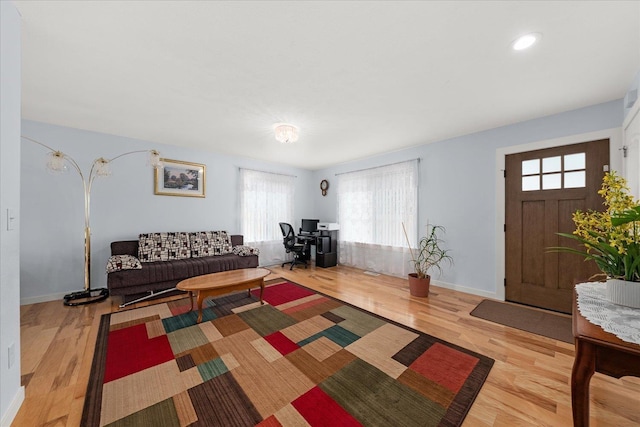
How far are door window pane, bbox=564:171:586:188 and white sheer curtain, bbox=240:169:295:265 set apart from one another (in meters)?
4.84

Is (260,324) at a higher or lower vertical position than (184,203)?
lower

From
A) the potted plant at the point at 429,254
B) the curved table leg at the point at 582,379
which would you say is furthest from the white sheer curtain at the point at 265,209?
the curved table leg at the point at 582,379

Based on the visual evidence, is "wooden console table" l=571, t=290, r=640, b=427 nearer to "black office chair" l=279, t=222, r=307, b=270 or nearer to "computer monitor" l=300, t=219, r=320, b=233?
"black office chair" l=279, t=222, r=307, b=270

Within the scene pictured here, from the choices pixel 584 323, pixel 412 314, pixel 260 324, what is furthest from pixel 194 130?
pixel 584 323

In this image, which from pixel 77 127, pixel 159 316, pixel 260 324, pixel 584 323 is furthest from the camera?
pixel 77 127

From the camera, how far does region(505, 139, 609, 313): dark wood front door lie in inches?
106

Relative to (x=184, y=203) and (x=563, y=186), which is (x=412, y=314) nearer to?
(x=563, y=186)

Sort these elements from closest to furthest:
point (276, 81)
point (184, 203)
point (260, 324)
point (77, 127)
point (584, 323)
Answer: point (584, 323), point (276, 81), point (260, 324), point (77, 127), point (184, 203)

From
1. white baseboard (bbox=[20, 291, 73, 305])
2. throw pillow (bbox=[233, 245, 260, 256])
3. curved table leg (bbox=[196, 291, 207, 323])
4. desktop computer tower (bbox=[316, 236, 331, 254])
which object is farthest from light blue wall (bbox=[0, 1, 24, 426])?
desktop computer tower (bbox=[316, 236, 331, 254])

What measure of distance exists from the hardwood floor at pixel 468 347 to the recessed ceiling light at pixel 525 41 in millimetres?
2490

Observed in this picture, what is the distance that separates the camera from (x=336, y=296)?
344 cm

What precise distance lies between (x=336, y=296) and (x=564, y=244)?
9.70 ft

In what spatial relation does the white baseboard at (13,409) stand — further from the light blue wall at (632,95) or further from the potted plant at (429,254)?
the light blue wall at (632,95)

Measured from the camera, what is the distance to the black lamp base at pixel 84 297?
10.1 feet
